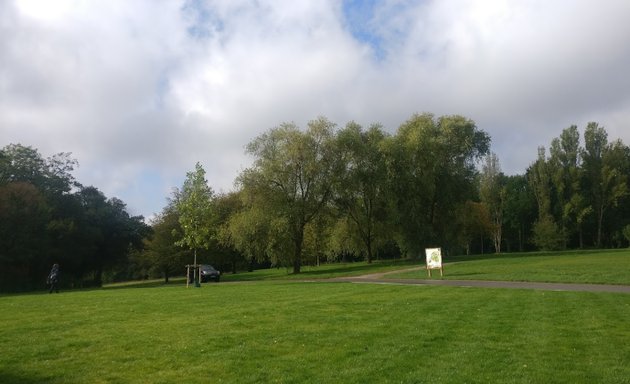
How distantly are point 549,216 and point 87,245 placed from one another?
217 ft

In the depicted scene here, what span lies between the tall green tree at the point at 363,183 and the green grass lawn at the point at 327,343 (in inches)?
1387

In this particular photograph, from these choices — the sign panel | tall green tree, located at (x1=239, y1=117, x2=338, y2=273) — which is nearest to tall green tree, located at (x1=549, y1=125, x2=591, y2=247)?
tall green tree, located at (x1=239, y1=117, x2=338, y2=273)

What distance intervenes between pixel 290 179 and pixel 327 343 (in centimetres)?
3974

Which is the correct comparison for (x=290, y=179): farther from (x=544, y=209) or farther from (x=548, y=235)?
(x=544, y=209)

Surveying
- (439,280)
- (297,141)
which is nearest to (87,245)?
(297,141)

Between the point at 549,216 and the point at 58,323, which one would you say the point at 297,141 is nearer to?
the point at 58,323

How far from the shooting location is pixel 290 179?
50000 mm

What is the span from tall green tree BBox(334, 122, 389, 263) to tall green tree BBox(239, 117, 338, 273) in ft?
4.74

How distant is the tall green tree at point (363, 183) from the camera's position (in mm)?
51719

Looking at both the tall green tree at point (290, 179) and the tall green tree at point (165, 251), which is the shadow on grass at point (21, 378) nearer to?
the tall green tree at point (290, 179)

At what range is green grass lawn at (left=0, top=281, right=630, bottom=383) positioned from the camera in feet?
27.1

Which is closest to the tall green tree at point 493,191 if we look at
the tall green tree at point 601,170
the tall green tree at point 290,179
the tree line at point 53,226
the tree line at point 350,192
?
the tall green tree at point 601,170

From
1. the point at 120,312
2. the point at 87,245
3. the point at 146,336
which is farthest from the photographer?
the point at 87,245

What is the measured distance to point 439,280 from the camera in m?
28.8
